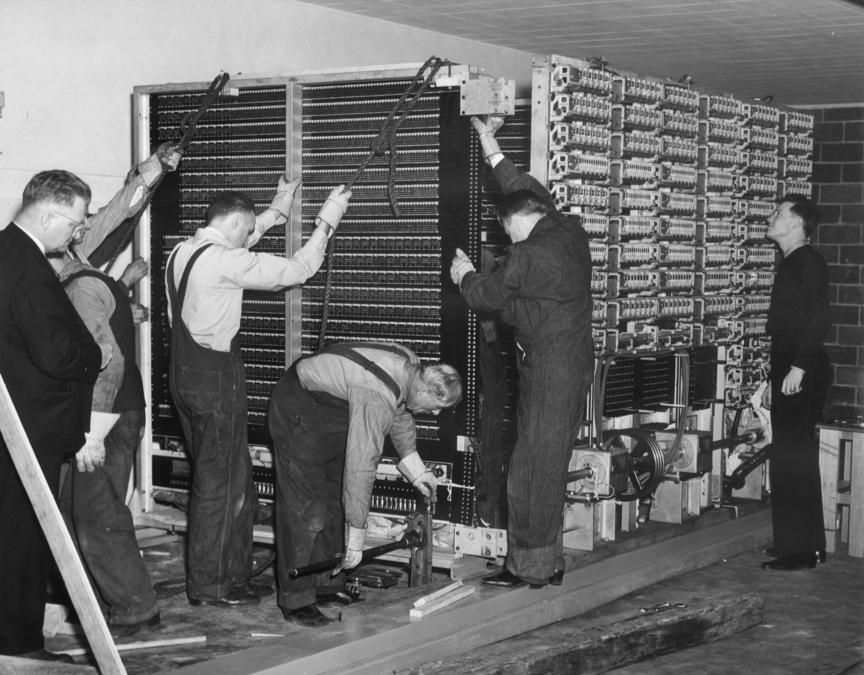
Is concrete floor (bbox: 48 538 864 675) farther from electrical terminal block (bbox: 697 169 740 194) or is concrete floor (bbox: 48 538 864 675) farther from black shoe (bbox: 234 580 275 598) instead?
electrical terminal block (bbox: 697 169 740 194)

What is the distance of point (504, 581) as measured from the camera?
20.4ft

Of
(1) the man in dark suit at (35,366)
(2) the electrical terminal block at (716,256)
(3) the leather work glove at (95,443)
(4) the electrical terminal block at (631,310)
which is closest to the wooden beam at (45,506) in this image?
(1) the man in dark suit at (35,366)

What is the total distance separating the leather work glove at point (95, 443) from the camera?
538 centimetres

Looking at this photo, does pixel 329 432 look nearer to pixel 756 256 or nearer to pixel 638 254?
pixel 638 254

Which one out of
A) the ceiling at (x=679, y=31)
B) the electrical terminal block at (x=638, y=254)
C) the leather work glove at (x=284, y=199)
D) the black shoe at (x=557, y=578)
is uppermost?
the ceiling at (x=679, y=31)

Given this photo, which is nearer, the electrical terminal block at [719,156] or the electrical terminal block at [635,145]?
the electrical terminal block at [635,145]

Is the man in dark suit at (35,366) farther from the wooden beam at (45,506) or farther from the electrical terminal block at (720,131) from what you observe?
the electrical terminal block at (720,131)

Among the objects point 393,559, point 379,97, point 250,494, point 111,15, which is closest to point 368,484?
point 250,494

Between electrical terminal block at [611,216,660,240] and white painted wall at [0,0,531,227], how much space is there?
2103 mm

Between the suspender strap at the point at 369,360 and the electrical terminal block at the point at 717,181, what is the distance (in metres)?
2.97

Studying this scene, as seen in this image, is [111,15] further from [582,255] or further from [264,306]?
[582,255]

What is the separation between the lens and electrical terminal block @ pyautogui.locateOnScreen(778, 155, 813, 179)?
8.83m

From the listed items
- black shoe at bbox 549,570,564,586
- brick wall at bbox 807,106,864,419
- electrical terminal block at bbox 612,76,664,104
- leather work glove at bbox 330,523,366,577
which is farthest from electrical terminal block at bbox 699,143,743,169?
brick wall at bbox 807,106,864,419

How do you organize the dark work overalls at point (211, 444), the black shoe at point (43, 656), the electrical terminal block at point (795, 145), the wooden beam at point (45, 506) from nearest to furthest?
the wooden beam at point (45, 506), the black shoe at point (43, 656), the dark work overalls at point (211, 444), the electrical terminal block at point (795, 145)
